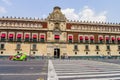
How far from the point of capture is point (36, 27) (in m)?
57.9

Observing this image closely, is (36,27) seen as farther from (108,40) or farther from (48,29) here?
(108,40)

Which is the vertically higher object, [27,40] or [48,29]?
[48,29]

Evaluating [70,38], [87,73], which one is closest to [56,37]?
[70,38]

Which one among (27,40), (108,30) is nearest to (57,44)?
(27,40)

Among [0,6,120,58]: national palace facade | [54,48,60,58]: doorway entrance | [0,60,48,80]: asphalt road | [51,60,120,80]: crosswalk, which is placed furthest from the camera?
[54,48,60,58]: doorway entrance

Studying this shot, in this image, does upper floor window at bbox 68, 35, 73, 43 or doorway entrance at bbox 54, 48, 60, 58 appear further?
upper floor window at bbox 68, 35, 73, 43

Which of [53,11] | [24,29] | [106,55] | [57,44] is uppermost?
[53,11]

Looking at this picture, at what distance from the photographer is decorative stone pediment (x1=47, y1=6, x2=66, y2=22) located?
58719mm

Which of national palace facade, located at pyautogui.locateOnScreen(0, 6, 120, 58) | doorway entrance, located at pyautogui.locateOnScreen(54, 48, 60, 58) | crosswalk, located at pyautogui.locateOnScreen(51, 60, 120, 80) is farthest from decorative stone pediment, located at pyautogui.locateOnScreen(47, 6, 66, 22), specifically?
crosswalk, located at pyautogui.locateOnScreen(51, 60, 120, 80)

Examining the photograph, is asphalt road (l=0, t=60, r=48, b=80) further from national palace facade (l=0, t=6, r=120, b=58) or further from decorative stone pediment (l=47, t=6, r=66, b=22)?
decorative stone pediment (l=47, t=6, r=66, b=22)

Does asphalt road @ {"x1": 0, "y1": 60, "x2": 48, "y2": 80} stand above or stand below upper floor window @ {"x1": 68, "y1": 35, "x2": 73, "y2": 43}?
below

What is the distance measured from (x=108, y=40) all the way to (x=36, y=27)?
82.6ft

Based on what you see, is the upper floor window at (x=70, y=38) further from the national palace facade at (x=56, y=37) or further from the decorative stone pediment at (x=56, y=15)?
the decorative stone pediment at (x=56, y=15)

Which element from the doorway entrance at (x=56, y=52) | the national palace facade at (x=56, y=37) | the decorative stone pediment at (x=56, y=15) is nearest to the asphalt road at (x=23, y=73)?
the national palace facade at (x=56, y=37)
